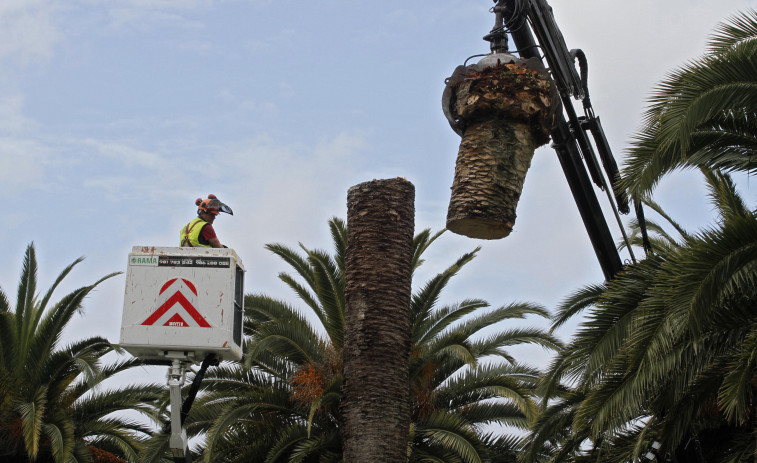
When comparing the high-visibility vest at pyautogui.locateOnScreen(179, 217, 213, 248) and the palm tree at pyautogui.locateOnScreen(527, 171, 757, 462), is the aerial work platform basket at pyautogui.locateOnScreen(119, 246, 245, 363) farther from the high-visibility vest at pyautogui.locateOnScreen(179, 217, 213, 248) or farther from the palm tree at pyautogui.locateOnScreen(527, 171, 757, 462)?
the palm tree at pyautogui.locateOnScreen(527, 171, 757, 462)

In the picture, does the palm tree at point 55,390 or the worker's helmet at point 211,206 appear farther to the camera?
the palm tree at point 55,390

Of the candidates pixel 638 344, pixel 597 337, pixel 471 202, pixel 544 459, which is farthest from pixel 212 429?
pixel 471 202

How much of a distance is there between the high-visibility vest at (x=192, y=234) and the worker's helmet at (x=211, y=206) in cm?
20

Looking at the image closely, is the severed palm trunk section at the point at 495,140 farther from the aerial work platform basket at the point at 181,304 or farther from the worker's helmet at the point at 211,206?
the worker's helmet at the point at 211,206

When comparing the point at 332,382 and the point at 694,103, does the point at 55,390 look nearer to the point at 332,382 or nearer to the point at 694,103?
the point at 332,382

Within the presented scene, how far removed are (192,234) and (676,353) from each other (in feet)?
17.2

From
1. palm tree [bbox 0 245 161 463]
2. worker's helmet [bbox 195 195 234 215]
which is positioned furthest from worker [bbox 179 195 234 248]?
palm tree [bbox 0 245 161 463]

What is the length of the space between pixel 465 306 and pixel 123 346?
1106cm

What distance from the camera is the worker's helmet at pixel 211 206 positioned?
32.9 ft

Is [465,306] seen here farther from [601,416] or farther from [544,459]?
Answer: [601,416]

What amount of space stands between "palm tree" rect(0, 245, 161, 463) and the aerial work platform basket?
30.3 ft

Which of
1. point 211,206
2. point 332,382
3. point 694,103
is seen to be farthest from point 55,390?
point 694,103

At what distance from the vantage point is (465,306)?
19156mm

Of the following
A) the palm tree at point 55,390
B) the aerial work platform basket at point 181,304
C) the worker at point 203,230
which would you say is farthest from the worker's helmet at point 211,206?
the palm tree at point 55,390
